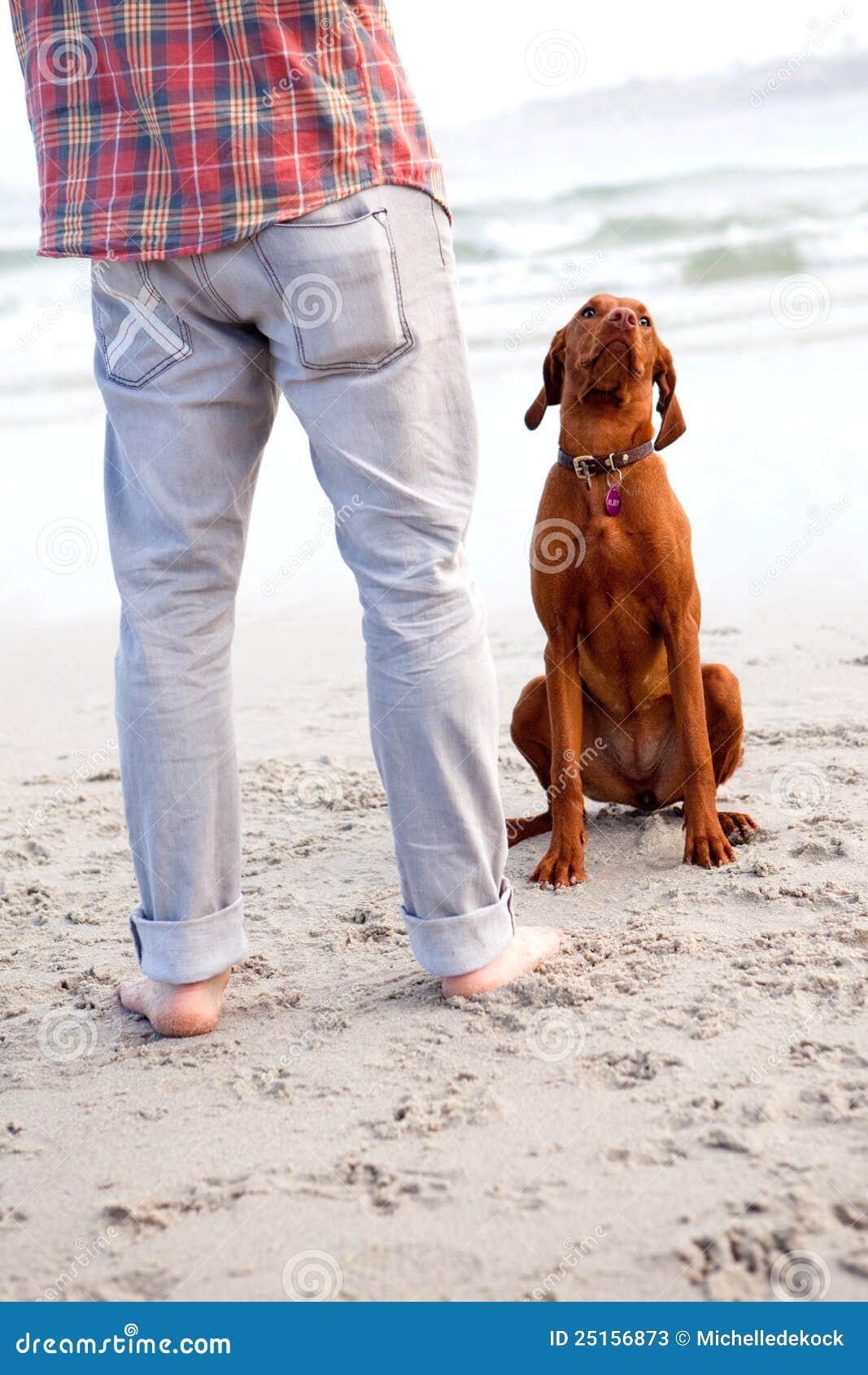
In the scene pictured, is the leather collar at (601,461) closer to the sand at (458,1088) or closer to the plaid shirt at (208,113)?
the sand at (458,1088)

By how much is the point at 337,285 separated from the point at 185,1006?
1.18 meters

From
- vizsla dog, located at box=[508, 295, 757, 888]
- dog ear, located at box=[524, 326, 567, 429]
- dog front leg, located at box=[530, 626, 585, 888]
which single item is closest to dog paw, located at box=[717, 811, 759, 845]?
vizsla dog, located at box=[508, 295, 757, 888]

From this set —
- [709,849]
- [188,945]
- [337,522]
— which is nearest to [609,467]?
[709,849]

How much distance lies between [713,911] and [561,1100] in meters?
0.79

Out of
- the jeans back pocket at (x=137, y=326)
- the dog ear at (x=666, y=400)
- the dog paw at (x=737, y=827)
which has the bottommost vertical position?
the dog paw at (x=737, y=827)

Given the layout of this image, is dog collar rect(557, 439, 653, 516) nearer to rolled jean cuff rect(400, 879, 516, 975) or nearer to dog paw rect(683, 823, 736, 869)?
dog paw rect(683, 823, 736, 869)

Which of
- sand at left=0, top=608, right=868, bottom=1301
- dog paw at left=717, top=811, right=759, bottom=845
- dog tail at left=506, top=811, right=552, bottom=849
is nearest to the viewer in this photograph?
sand at left=0, top=608, right=868, bottom=1301

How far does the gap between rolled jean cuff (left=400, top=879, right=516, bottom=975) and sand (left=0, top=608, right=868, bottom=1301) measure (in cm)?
8

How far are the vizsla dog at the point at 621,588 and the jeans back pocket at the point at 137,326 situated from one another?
1169 mm

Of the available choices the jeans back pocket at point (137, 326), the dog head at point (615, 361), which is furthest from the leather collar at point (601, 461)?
the jeans back pocket at point (137, 326)

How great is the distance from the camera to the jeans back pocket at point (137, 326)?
181 centimetres

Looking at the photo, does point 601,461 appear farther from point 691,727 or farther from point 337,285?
point 337,285

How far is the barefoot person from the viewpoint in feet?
5.65

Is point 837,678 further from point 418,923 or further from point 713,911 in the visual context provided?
point 418,923
